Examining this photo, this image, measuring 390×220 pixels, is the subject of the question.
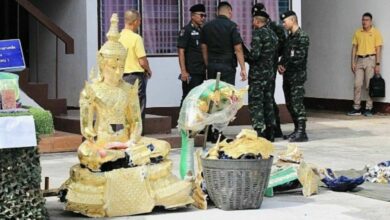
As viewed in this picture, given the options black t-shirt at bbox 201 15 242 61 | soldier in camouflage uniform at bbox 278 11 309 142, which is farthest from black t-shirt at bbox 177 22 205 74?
soldier in camouflage uniform at bbox 278 11 309 142

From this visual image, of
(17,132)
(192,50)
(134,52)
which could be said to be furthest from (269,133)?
(17,132)

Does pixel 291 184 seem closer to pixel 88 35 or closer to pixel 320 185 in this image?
pixel 320 185

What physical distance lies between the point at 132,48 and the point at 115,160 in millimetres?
3775

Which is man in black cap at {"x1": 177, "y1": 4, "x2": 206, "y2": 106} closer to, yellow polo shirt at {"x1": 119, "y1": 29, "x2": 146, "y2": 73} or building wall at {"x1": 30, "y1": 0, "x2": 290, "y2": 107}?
building wall at {"x1": 30, "y1": 0, "x2": 290, "y2": 107}

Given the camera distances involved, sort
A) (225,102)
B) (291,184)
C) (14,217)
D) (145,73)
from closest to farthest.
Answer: (14,217), (225,102), (291,184), (145,73)

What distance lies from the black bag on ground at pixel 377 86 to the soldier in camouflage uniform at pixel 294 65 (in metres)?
5.02

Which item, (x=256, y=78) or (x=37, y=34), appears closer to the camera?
(x=256, y=78)

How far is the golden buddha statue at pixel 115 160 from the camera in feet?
21.9

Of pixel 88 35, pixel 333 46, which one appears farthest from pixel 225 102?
pixel 333 46

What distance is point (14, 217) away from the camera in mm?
6016

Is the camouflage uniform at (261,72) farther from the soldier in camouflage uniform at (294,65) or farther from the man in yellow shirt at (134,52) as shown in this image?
the man in yellow shirt at (134,52)

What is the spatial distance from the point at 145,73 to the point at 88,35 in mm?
3254

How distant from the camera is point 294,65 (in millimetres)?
11844

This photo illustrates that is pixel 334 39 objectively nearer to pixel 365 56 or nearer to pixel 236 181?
pixel 365 56
